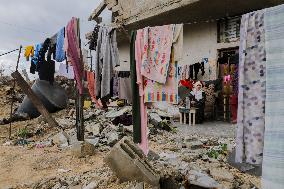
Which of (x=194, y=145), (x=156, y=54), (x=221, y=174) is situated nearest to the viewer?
(x=156, y=54)

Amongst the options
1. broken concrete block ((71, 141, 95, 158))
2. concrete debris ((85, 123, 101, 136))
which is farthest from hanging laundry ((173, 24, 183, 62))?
concrete debris ((85, 123, 101, 136))

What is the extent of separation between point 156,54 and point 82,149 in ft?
9.49

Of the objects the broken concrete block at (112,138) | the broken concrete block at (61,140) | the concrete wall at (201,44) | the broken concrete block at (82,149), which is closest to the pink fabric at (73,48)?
the broken concrete block at (82,149)

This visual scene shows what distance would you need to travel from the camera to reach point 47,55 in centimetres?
785

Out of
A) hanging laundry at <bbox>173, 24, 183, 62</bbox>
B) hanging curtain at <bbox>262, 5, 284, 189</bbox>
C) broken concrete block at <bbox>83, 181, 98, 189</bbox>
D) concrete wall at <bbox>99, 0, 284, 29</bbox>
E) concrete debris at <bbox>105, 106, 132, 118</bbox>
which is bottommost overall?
broken concrete block at <bbox>83, 181, 98, 189</bbox>

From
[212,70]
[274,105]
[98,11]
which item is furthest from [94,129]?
[98,11]

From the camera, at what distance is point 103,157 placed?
653cm

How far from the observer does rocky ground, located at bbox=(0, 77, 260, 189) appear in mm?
4777

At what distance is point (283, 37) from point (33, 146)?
6687mm

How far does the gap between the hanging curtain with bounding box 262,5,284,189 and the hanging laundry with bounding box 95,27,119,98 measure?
3319 millimetres

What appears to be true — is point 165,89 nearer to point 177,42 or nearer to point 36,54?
point 177,42

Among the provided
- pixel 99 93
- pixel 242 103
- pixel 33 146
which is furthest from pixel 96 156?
pixel 242 103

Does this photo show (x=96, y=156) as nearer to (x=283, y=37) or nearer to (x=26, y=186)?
(x=26, y=186)

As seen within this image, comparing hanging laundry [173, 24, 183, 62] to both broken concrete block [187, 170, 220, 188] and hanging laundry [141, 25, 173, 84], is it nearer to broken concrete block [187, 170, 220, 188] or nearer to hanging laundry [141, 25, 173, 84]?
hanging laundry [141, 25, 173, 84]
